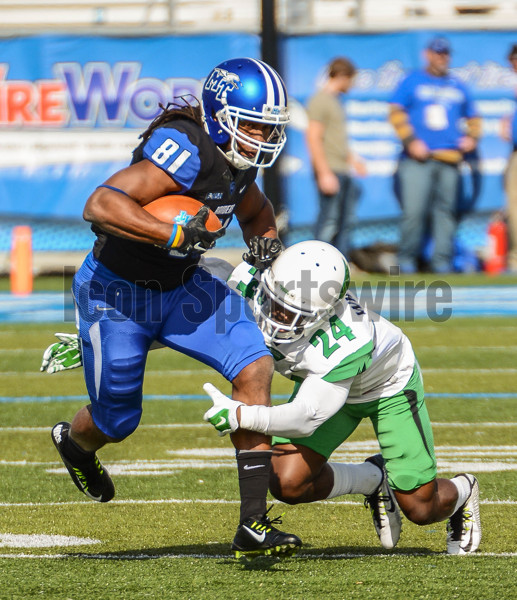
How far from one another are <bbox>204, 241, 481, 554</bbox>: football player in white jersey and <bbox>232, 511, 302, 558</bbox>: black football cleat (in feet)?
1.00

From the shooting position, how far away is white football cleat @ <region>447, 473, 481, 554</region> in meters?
4.00

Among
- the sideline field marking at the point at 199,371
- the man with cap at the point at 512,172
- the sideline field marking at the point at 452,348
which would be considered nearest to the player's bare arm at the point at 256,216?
the sideline field marking at the point at 199,371

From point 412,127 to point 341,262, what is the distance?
368 inches

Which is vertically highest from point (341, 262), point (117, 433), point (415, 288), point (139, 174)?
point (139, 174)

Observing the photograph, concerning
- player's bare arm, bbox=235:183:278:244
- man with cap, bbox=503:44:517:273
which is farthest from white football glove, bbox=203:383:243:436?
man with cap, bbox=503:44:517:273

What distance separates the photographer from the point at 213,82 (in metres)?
4.26

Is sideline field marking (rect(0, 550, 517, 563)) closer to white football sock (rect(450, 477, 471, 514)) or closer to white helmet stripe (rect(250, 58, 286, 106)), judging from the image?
white football sock (rect(450, 477, 471, 514))

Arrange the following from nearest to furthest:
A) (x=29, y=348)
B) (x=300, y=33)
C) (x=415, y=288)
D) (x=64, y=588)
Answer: (x=64, y=588) < (x=29, y=348) < (x=415, y=288) < (x=300, y=33)

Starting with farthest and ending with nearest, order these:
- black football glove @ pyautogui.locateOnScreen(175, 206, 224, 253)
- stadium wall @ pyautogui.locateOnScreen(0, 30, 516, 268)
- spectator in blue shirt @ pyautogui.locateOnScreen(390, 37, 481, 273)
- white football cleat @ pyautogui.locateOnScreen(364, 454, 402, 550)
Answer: stadium wall @ pyautogui.locateOnScreen(0, 30, 516, 268) → spectator in blue shirt @ pyautogui.locateOnScreen(390, 37, 481, 273) → white football cleat @ pyautogui.locateOnScreen(364, 454, 402, 550) → black football glove @ pyautogui.locateOnScreen(175, 206, 224, 253)

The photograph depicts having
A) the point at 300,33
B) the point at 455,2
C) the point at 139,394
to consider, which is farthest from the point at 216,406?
the point at 455,2

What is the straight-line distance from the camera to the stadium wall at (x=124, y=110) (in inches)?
535

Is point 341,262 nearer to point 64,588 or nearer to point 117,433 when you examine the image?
point 117,433

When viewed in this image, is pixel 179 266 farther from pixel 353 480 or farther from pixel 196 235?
pixel 353 480

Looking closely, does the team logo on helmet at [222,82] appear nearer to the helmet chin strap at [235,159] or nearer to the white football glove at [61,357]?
the helmet chin strap at [235,159]
